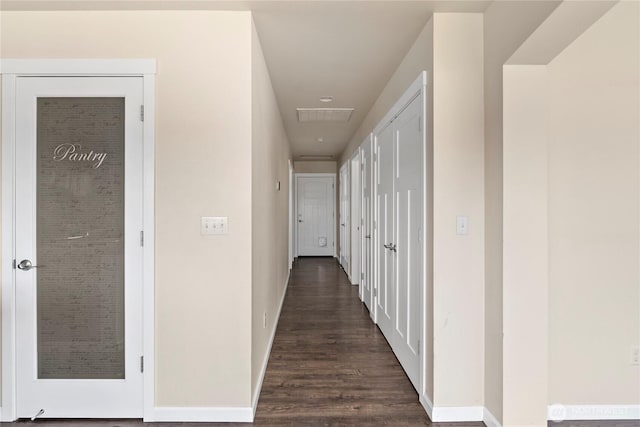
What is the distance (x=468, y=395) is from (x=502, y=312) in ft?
1.89

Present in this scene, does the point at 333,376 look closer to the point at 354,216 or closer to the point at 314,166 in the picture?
the point at 354,216

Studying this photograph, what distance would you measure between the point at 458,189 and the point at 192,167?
1580mm

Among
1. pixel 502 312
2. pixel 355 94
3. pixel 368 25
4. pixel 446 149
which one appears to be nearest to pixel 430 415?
pixel 502 312

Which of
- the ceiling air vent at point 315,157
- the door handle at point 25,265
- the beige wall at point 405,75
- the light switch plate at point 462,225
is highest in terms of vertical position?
the ceiling air vent at point 315,157

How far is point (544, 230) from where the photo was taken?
173 centimetres

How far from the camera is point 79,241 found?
1.91 m

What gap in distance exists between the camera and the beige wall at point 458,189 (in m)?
1.90

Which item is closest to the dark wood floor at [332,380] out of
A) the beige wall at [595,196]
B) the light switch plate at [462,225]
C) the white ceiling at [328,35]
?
the beige wall at [595,196]

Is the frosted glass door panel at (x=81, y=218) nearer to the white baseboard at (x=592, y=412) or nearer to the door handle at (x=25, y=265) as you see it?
the door handle at (x=25, y=265)

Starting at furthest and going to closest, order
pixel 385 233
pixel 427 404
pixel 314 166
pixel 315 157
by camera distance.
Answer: pixel 314 166
pixel 315 157
pixel 385 233
pixel 427 404

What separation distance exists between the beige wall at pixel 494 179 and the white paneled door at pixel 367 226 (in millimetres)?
1849

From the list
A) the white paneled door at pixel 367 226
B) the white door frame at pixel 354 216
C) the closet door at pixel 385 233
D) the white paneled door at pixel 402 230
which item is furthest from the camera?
the white door frame at pixel 354 216

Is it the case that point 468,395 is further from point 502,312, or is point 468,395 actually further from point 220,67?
point 220,67

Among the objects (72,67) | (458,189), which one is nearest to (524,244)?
(458,189)
